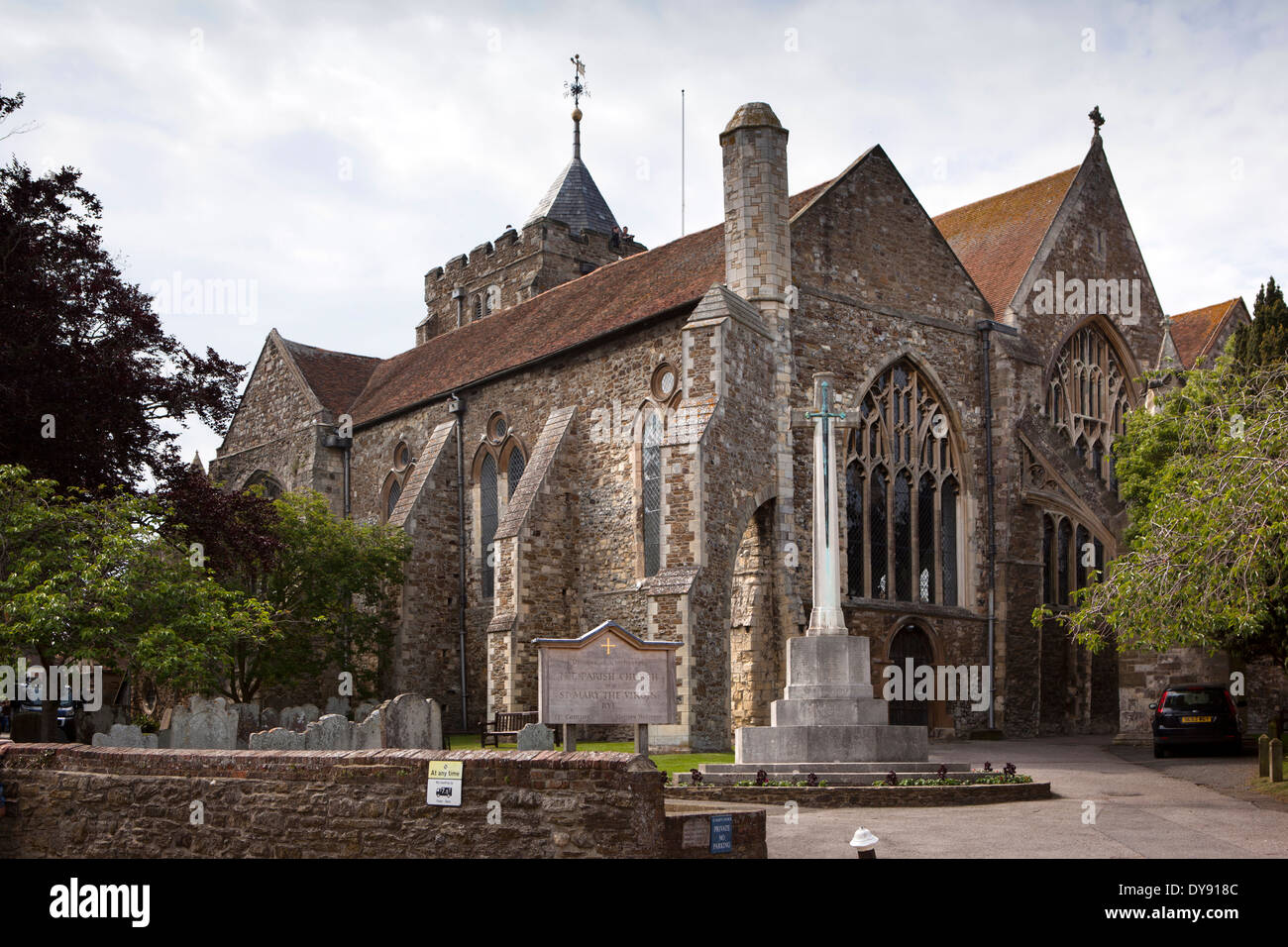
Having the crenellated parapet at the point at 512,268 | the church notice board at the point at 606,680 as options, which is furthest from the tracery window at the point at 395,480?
the church notice board at the point at 606,680

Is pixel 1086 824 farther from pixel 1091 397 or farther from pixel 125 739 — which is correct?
pixel 1091 397

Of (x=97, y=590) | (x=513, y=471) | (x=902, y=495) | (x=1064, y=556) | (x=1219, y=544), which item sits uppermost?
(x=513, y=471)

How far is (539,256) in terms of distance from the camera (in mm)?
42531

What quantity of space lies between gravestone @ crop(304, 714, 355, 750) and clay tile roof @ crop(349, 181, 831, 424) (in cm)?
1263

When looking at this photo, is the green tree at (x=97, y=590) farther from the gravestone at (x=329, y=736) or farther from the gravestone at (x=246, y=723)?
the gravestone at (x=329, y=736)

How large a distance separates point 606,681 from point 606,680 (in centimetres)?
1

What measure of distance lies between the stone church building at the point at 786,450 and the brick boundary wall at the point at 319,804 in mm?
11541

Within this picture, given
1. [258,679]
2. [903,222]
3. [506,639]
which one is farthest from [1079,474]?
[258,679]

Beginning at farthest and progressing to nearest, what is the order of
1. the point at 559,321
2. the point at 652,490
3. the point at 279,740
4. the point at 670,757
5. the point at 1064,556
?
the point at 559,321 < the point at 1064,556 < the point at 652,490 < the point at 670,757 < the point at 279,740

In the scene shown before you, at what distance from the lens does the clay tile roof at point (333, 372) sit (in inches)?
1559

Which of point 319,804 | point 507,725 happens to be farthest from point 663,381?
point 319,804

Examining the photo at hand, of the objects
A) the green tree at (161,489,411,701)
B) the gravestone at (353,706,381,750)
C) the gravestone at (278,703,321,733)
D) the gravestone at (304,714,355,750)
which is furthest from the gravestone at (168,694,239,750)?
the green tree at (161,489,411,701)
